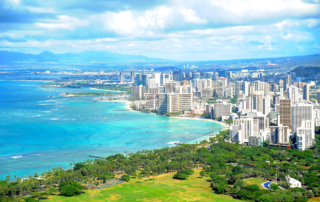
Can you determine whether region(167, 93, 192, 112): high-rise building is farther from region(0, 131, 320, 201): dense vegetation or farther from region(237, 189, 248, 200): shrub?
region(237, 189, 248, 200): shrub

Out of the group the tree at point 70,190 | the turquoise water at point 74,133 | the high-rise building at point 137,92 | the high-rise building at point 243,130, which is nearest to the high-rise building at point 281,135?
the high-rise building at point 243,130

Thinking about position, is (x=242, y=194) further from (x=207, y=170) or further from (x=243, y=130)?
(x=243, y=130)

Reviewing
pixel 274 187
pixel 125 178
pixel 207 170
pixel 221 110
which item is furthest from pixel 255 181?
pixel 221 110

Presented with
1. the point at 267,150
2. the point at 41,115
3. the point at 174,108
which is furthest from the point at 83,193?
the point at 174,108

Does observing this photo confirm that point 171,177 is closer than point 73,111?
Yes

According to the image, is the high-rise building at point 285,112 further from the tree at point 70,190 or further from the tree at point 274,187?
the tree at point 70,190

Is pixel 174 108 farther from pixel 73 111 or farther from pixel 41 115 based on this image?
pixel 41 115
